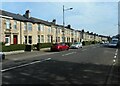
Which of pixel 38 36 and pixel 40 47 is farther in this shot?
pixel 38 36

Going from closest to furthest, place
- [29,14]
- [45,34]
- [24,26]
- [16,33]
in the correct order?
[16,33], [24,26], [29,14], [45,34]

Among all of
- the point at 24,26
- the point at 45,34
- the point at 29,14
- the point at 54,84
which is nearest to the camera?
the point at 54,84

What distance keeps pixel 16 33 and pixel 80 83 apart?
37.6 meters

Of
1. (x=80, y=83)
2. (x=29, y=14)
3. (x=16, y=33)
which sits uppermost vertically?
(x=29, y=14)

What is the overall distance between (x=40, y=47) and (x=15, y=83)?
Result: 3495cm

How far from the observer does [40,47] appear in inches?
1758


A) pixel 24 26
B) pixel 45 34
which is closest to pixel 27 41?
pixel 24 26

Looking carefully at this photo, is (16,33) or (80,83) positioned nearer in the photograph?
(80,83)

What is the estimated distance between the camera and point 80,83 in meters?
9.87

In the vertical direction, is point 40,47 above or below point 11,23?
below

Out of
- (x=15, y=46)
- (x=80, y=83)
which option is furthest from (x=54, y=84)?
(x=15, y=46)

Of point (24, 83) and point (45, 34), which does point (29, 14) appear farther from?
point (24, 83)

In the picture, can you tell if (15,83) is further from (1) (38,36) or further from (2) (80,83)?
(1) (38,36)

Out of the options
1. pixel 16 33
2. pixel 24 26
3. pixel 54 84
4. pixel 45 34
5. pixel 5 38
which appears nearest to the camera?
pixel 54 84
